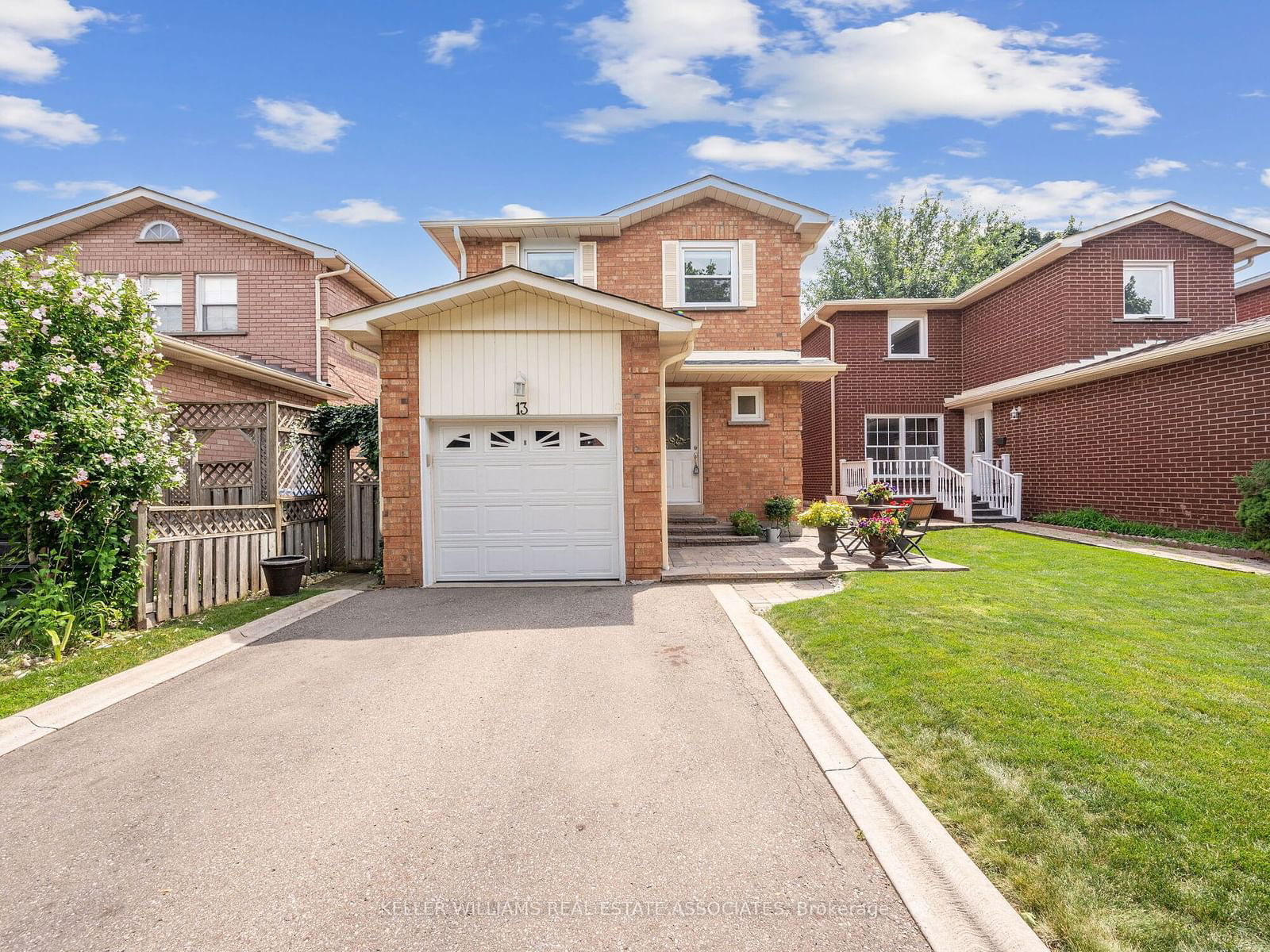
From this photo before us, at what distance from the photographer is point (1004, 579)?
7.51m

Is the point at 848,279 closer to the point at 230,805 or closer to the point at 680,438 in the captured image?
the point at 680,438

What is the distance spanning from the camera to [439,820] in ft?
9.02

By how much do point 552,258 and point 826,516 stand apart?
7773 mm

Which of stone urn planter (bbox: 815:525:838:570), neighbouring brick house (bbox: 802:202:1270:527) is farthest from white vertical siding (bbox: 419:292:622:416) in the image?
neighbouring brick house (bbox: 802:202:1270:527)

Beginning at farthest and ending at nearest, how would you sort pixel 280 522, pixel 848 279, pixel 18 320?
pixel 848 279
pixel 280 522
pixel 18 320

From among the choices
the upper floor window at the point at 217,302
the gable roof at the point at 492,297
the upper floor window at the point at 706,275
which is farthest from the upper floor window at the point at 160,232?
the upper floor window at the point at 706,275

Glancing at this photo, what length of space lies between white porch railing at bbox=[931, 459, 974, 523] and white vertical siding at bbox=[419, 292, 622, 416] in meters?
9.56

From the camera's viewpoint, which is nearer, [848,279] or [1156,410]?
[1156,410]

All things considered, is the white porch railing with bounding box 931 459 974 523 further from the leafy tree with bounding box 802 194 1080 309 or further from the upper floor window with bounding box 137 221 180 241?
the upper floor window with bounding box 137 221 180 241

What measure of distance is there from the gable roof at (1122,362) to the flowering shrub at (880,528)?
20.7 ft

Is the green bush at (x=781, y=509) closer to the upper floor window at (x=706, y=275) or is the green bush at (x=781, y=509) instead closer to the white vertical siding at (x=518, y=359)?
the upper floor window at (x=706, y=275)

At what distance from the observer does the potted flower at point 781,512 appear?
11.7m

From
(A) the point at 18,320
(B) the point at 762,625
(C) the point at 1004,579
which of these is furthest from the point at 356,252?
(C) the point at 1004,579

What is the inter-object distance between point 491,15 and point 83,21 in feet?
20.0
